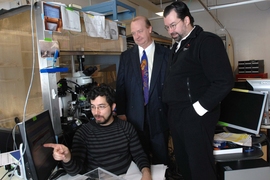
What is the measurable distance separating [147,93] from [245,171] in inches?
34.8

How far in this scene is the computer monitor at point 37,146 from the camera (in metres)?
0.90

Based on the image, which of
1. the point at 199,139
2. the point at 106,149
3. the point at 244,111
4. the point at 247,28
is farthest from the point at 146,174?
the point at 247,28

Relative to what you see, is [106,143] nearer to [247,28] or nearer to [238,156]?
[238,156]

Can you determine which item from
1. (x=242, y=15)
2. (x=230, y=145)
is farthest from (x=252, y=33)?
(x=230, y=145)

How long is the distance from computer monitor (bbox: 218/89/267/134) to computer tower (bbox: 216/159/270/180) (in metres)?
0.26

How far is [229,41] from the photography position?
19.2 feet

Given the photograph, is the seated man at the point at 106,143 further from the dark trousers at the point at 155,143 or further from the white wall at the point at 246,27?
the white wall at the point at 246,27

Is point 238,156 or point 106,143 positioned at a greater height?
point 106,143

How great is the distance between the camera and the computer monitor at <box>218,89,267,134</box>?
5.39 feet

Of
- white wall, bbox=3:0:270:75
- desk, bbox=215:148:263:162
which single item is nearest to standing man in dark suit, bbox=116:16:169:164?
desk, bbox=215:148:263:162

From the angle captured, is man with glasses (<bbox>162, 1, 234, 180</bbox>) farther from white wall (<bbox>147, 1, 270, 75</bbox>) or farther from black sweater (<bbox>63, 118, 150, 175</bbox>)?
white wall (<bbox>147, 1, 270, 75</bbox>)

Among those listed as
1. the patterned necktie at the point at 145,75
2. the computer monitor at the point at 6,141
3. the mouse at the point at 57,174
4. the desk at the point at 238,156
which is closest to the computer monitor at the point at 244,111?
the desk at the point at 238,156

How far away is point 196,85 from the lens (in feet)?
4.67

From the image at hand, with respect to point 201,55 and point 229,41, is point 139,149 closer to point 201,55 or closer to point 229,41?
point 201,55
